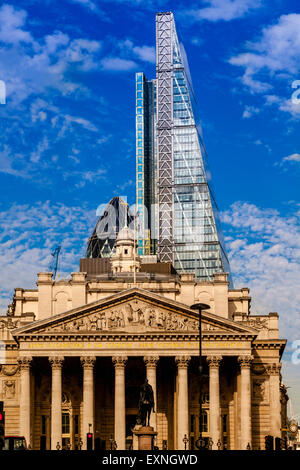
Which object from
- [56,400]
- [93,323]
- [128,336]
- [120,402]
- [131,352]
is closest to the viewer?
[56,400]

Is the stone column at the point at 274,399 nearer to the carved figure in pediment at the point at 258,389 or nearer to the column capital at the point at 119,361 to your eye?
the carved figure in pediment at the point at 258,389

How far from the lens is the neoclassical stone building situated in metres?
118

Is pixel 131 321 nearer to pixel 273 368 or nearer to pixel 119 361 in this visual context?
pixel 119 361

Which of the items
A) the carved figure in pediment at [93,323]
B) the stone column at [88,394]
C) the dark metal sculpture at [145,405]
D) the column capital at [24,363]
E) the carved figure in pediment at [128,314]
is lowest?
the dark metal sculpture at [145,405]

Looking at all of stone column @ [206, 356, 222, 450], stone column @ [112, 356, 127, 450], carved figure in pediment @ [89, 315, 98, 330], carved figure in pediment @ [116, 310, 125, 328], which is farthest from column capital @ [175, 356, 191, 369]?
carved figure in pediment @ [89, 315, 98, 330]

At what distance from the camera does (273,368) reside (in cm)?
12656

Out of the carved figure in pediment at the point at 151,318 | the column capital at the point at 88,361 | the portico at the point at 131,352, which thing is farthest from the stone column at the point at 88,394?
the carved figure in pediment at the point at 151,318

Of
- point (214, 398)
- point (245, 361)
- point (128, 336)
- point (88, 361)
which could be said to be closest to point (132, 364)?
point (128, 336)

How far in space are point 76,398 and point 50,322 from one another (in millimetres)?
12327

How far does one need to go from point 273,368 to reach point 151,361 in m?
17.5

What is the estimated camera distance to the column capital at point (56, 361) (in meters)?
118

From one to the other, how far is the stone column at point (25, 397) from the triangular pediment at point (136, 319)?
3929 mm

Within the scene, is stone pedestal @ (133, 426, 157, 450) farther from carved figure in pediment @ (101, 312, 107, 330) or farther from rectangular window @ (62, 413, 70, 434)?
rectangular window @ (62, 413, 70, 434)
